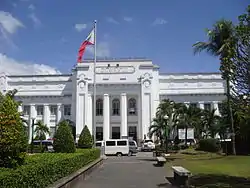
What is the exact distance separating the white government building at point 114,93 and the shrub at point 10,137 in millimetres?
52439

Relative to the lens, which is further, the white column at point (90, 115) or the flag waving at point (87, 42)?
the white column at point (90, 115)

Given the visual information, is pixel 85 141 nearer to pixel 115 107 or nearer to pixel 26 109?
pixel 115 107

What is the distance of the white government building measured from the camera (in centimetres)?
6241

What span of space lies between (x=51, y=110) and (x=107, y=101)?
41.8 ft

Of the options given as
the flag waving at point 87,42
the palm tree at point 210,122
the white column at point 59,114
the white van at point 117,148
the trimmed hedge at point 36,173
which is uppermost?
the flag waving at point 87,42

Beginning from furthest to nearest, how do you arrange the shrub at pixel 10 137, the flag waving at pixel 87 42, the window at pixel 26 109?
the window at pixel 26 109, the flag waving at pixel 87 42, the shrub at pixel 10 137

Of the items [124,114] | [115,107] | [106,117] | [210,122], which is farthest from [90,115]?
[210,122]

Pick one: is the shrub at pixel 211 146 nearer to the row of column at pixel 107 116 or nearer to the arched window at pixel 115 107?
the row of column at pixel 107 116

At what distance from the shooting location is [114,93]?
62625 mm

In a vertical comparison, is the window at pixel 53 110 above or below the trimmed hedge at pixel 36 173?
above

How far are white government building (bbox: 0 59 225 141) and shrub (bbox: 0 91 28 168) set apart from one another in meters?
52.4

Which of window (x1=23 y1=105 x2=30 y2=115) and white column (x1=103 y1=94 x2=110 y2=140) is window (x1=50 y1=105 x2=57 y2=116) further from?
white column (x1=103 y1=94 x2=110 y2=140)

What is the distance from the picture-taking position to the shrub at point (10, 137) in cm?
802

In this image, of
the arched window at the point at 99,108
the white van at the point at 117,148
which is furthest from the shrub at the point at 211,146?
the arched window at the point at 99,108
